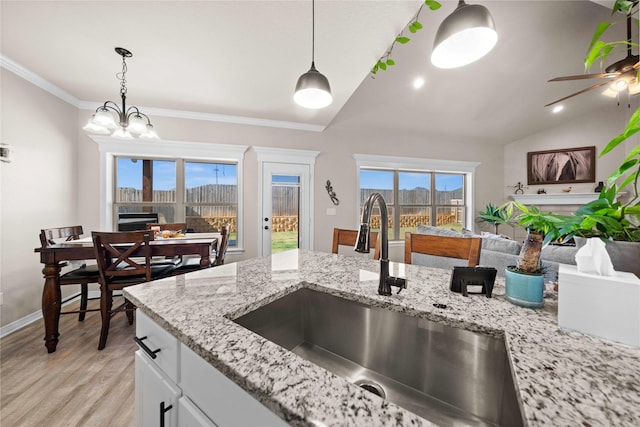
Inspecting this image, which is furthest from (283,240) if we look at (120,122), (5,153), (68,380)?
(5,153)

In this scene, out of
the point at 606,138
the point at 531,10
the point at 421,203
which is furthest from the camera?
the point at 421,203

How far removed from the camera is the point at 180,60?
7.63 feet

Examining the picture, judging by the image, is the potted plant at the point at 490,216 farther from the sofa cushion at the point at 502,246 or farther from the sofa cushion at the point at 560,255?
the sofa cushion at the point at 560,255

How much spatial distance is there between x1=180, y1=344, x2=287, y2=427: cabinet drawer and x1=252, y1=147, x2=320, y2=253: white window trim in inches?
124

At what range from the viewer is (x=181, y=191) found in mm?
3488

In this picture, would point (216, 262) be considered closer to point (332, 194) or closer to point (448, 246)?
point (448, 246)

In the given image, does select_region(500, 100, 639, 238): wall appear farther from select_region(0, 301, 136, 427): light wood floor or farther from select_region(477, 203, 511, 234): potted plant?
select_region(0, 301, 136, 427): light wood floor

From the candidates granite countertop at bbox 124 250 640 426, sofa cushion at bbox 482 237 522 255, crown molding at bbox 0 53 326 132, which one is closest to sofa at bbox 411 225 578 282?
sofa cushion at bbox 482 237 522 255

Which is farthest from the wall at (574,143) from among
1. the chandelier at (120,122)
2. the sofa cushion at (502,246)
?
the chandelier at (120,122)

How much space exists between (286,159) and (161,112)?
1796 millimetres

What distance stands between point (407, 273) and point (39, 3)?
3.07m

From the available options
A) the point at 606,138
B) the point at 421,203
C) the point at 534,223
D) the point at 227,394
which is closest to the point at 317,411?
the point at 227,394

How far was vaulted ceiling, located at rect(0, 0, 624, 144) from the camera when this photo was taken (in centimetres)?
187

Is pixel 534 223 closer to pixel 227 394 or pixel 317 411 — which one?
pixel 317 411
